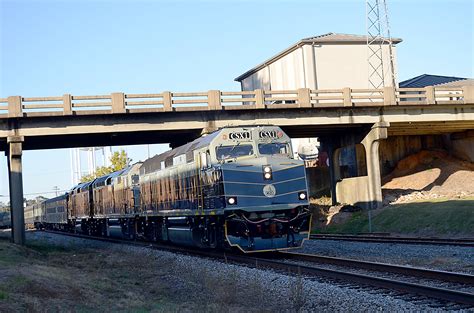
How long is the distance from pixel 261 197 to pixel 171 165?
678 cm

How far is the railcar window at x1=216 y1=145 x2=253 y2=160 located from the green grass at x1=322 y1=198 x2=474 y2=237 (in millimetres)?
10876

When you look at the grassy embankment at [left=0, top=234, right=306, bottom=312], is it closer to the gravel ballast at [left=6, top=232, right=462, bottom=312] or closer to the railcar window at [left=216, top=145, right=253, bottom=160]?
the gravel ballast at [left=6, top=232, right=462, bottom=312]

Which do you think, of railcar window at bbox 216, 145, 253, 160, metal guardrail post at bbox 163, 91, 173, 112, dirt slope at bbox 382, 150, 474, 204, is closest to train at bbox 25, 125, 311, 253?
railcar window at bbox 216, 145, 253, 160

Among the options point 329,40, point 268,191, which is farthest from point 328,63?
point 268,191

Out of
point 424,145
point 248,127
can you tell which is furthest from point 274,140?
point 424,145

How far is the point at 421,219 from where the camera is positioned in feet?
101

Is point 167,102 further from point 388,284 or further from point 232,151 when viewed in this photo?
point 388,284

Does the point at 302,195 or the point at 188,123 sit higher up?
the point at 188,123

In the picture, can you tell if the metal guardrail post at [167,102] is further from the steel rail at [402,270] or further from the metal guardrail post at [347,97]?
the steel rail at [402,270]

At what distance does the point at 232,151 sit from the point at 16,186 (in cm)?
1713

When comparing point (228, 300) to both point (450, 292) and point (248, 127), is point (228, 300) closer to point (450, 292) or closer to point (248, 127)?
point (450, 292)

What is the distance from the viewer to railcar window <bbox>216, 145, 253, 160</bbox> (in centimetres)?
2041

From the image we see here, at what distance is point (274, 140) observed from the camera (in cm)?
2108

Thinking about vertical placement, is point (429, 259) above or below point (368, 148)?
below
